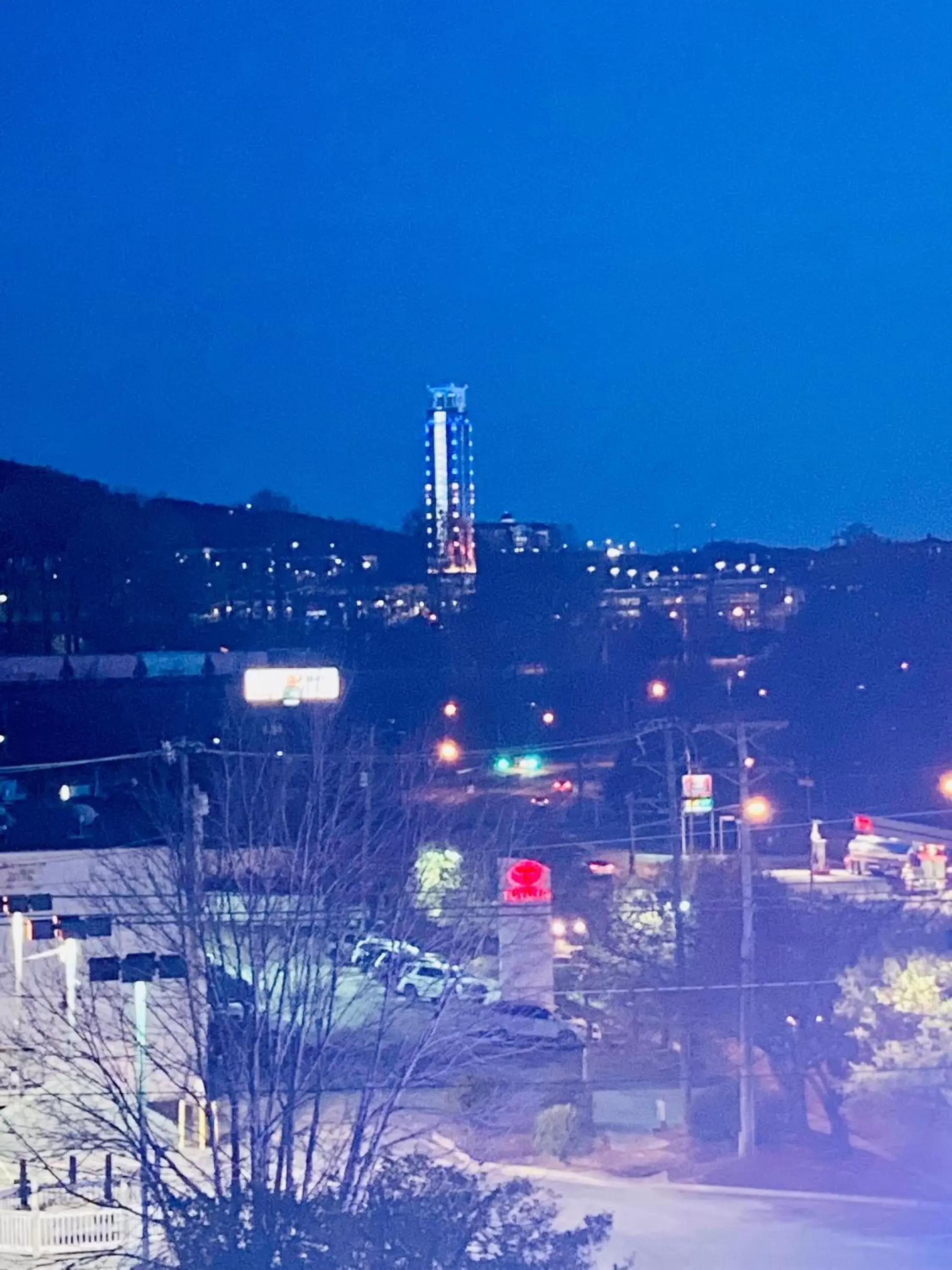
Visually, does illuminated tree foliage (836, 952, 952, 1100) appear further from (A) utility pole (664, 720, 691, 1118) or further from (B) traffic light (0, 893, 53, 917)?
(B) traffic light (0, 893, 53, 917)

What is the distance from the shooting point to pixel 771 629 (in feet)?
149

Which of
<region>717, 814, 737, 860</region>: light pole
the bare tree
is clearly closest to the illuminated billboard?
<region>717, 814, 737, 860</region>: light pole

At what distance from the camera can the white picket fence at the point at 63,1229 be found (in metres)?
7.11

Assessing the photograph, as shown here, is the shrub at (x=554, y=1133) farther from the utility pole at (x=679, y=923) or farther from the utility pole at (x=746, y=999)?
the utility pole at (x=746, y=999)

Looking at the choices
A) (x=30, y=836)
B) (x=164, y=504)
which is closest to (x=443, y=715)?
(x=30, y=836)

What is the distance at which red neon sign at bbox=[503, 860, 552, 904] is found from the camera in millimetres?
10633

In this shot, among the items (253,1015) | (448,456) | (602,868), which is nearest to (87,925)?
(253,1015)

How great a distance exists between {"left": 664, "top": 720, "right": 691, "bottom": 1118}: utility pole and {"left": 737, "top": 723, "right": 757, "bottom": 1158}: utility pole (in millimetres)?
536

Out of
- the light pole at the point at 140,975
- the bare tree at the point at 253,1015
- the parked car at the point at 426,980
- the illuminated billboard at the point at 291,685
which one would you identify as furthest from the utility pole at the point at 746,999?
the illuminated billboard at the point at 291,685

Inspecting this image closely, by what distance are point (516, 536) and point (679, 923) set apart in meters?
65.5

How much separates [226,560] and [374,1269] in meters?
43.9

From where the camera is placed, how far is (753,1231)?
378 inches

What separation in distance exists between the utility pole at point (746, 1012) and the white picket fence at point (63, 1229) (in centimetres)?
544

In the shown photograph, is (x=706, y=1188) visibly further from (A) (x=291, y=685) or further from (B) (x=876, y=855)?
(A) (x=291, y=685)
